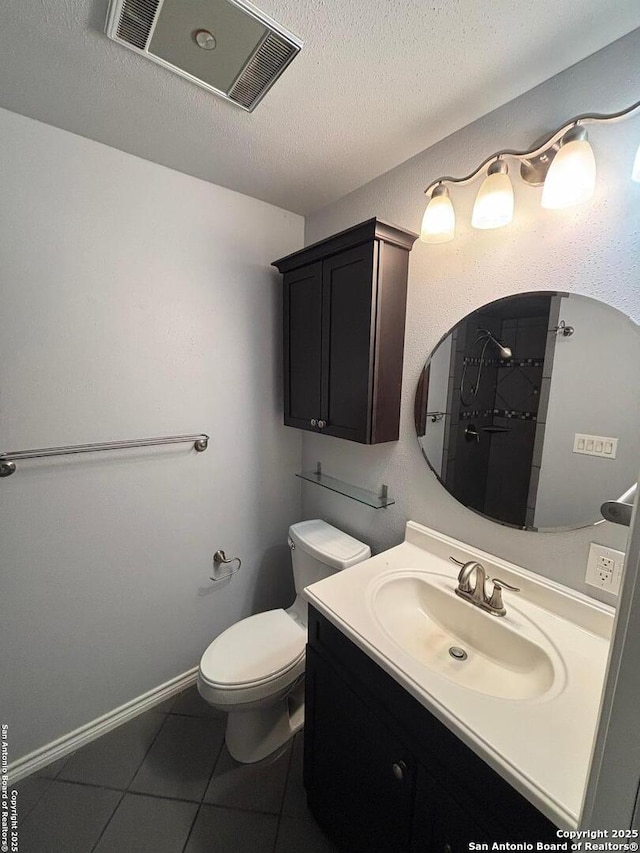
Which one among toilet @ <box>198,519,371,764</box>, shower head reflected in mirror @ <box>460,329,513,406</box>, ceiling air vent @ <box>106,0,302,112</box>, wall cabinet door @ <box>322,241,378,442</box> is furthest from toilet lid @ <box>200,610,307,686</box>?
ceiling air vent @ <box>106,0,302,112</box>

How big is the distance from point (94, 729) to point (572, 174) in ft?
8.42

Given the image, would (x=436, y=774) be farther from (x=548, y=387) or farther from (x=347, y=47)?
(x=347, y=47)

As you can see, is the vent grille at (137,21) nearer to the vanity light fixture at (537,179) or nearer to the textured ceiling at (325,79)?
the textured ceiling at (325,79)

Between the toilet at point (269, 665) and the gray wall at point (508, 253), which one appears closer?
the gray wall at point (508, 253)

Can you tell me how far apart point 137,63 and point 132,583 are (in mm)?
1798

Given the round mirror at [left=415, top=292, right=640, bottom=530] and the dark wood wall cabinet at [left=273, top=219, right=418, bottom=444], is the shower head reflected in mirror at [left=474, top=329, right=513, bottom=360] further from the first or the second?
the dark wood wall cabinet at [left=273, top=219, right=418, bottom=444]

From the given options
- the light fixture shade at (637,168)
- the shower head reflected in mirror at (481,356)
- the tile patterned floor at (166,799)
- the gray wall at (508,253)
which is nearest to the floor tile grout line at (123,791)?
the tile patterned floor at (166,799)

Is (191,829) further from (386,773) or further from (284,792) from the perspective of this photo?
(386,773)

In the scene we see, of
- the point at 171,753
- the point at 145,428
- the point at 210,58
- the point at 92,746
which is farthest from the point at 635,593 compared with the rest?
the point at 92,746

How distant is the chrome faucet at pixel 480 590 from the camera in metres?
1.00

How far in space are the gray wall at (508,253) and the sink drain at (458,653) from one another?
0.32 meters

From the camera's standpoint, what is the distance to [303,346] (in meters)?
1.58

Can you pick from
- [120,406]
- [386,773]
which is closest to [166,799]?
[386,773]

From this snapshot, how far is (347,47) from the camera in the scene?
0.87m
